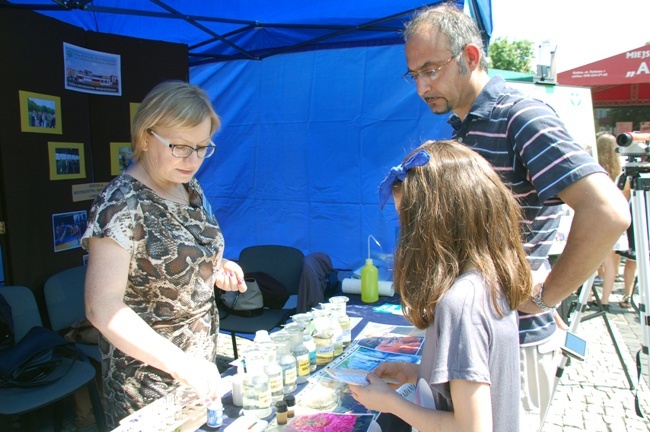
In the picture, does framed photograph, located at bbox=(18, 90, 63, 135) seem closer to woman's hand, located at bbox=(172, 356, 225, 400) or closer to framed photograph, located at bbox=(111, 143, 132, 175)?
framed photograph, located at bbox=(111, 143, 132, 175)

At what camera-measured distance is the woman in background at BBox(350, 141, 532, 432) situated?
934 mm

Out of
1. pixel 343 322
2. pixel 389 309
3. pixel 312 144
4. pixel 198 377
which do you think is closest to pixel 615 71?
pixel 312 144

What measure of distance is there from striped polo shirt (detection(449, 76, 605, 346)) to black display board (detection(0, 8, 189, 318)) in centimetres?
274

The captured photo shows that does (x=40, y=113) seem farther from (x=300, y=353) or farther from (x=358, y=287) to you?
(x=300, y=353)

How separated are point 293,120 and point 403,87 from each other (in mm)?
1112

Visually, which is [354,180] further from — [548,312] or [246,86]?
[548,312]

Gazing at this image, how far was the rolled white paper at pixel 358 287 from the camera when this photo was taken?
2.85m

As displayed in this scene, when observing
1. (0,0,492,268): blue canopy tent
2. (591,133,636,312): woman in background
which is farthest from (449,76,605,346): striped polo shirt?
(591,133,636,312): woman in background

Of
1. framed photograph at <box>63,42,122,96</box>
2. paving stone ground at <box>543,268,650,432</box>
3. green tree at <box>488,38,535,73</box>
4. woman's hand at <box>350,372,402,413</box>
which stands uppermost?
green tree at <box>488,38,535,73</box>

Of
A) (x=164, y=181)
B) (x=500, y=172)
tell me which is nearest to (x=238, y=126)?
(x=164, y=181)

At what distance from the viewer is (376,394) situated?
44.5 inches

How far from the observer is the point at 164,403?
50.7 inches

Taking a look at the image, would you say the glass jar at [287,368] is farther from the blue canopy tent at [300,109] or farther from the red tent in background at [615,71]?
the red tent in background at [615,71]

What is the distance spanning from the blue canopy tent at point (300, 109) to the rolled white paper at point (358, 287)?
1014 millimetres
